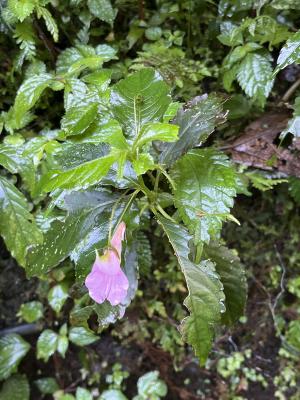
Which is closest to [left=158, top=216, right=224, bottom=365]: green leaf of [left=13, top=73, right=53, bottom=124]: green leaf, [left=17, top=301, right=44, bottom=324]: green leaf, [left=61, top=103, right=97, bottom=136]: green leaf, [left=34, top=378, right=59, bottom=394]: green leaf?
[left=61, top=103, right=97, bottom=136]: green leaf

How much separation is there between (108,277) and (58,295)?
2.65 ft

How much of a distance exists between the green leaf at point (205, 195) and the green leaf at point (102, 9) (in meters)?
0.66

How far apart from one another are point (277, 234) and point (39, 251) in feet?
3.20

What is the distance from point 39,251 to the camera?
102 cm

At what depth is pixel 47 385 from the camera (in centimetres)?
173

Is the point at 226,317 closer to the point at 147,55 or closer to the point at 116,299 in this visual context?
the point at 116,299

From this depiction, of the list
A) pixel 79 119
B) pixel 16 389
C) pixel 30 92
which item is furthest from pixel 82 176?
pixel 16 389

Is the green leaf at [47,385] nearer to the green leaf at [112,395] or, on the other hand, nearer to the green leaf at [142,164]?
the green leaf at [112,395]

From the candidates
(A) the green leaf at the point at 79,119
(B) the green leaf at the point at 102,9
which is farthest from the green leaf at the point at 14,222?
(B) the green leaf at the point at 102,9

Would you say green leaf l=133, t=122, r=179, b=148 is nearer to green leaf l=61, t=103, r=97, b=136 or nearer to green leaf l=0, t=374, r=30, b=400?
green leaf l=61, t=103, r=97, b=136

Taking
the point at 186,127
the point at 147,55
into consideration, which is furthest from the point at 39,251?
the point at 147,55

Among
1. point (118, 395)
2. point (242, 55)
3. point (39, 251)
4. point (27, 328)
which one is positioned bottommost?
point (118, 395)

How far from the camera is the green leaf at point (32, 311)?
5.44 ft

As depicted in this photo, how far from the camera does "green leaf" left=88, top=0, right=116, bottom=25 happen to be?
1304 mm
